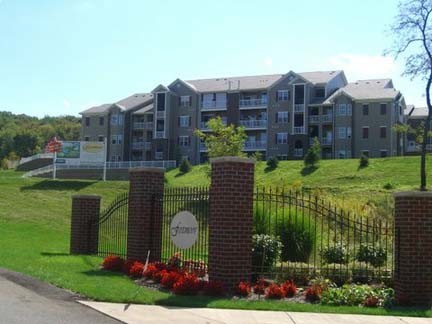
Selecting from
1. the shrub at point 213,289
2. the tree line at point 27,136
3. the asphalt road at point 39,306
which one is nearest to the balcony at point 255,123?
the tree line at point 27,136

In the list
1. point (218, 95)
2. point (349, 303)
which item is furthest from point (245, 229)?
point (218, 95)

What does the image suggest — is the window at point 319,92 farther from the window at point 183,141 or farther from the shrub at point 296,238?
the shrub at point 296,238

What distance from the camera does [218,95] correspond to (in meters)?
81.0

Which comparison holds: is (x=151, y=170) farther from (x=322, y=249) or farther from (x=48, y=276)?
(x=322, y=249)

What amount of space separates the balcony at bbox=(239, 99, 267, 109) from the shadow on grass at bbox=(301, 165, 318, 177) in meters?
24.7

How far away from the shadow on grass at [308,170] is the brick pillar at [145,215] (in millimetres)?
37612

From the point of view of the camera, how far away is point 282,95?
77.2 m

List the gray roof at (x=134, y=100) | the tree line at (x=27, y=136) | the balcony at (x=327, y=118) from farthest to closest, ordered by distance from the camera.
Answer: the tree line at (x=27, y=136) → the gray roof at (x=134, y=100) → the balcony at (x=327, y=118)

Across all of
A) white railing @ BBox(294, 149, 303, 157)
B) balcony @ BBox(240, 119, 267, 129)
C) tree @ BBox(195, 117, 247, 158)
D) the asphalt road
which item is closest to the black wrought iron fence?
the asphalt road

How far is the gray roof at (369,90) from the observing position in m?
71.9

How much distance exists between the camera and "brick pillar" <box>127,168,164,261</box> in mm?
15219

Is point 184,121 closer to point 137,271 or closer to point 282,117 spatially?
point 282,117

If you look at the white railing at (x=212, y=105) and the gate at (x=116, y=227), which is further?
the white railing at (x=212, y=105)

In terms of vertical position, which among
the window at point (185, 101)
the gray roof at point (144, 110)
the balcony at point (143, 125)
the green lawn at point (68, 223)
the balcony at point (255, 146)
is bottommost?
the green lawn at point (68, 223)
